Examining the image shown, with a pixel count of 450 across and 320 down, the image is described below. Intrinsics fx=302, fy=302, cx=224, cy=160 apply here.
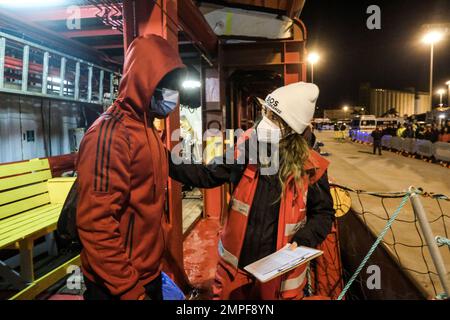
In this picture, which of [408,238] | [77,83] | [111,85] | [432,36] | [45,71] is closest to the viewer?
[408,238]

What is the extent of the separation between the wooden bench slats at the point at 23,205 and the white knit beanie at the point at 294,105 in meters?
3.22

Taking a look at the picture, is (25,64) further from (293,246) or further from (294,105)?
(293,246)

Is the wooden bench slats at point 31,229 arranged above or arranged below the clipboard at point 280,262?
below

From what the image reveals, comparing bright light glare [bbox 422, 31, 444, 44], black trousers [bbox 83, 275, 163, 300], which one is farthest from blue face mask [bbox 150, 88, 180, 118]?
bright light glare [bbox 422, 31, 444, 44]

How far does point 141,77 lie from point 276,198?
114cm

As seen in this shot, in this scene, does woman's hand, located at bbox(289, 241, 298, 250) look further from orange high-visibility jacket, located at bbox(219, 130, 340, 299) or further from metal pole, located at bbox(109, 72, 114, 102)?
metal pole, located at bbox(109, 72, 114, 102)

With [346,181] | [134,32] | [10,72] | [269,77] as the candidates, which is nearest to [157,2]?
[134,32]

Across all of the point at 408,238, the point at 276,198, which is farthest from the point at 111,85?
the point at 408,238

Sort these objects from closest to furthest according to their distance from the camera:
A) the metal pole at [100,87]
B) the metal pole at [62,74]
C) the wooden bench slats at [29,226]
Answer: the wooden bench slats at [29,226] < the metal pole at [62,74] < the metal pole at [100,87]

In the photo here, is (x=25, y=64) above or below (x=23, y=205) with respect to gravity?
above

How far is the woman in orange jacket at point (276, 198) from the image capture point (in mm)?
2033

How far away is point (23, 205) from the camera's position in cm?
371

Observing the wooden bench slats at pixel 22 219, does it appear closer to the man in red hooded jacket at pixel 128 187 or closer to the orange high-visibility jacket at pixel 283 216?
the man in red hooded jacket at pixel 128 187

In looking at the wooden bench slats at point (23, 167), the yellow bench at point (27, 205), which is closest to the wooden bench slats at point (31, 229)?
the yellow bench at point (27, 205)
